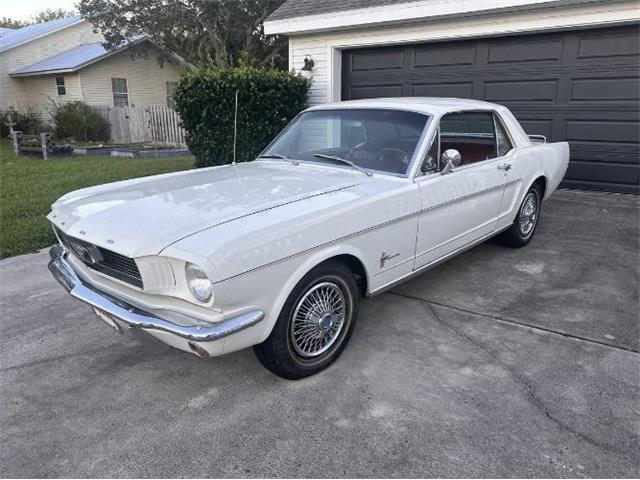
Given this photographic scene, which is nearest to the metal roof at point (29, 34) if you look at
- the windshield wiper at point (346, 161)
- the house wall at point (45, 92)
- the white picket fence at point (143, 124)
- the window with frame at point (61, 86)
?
the house wall at point (45, 92)

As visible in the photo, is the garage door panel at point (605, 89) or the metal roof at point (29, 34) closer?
the garage door panel at point (605, 89)

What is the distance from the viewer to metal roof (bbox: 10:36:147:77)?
802 inches

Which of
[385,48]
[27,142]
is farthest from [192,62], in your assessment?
[385,48]

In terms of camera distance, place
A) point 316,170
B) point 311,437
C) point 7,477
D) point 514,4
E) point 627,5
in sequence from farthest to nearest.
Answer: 1. point 514,4
2. point 627,5
3. point 316,170
4. point 311,437
5. point 7,477

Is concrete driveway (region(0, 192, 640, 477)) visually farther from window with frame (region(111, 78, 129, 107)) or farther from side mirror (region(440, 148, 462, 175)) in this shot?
window with frame (region(111, 78, 129, 107))

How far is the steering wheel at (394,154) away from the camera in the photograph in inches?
144

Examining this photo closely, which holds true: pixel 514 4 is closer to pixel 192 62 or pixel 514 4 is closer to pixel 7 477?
pixel 7 477

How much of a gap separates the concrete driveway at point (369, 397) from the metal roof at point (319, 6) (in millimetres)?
6330

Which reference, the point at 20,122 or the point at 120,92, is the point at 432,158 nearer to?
the point at 20,122

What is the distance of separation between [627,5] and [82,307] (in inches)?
303

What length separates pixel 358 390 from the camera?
288 cm

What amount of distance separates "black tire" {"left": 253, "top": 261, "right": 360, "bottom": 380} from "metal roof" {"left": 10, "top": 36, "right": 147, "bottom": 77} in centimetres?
2107

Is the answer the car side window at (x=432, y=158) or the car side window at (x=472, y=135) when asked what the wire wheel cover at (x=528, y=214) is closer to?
the car side window at (x=472, y=135)

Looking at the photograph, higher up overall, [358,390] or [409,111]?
[409,111]
